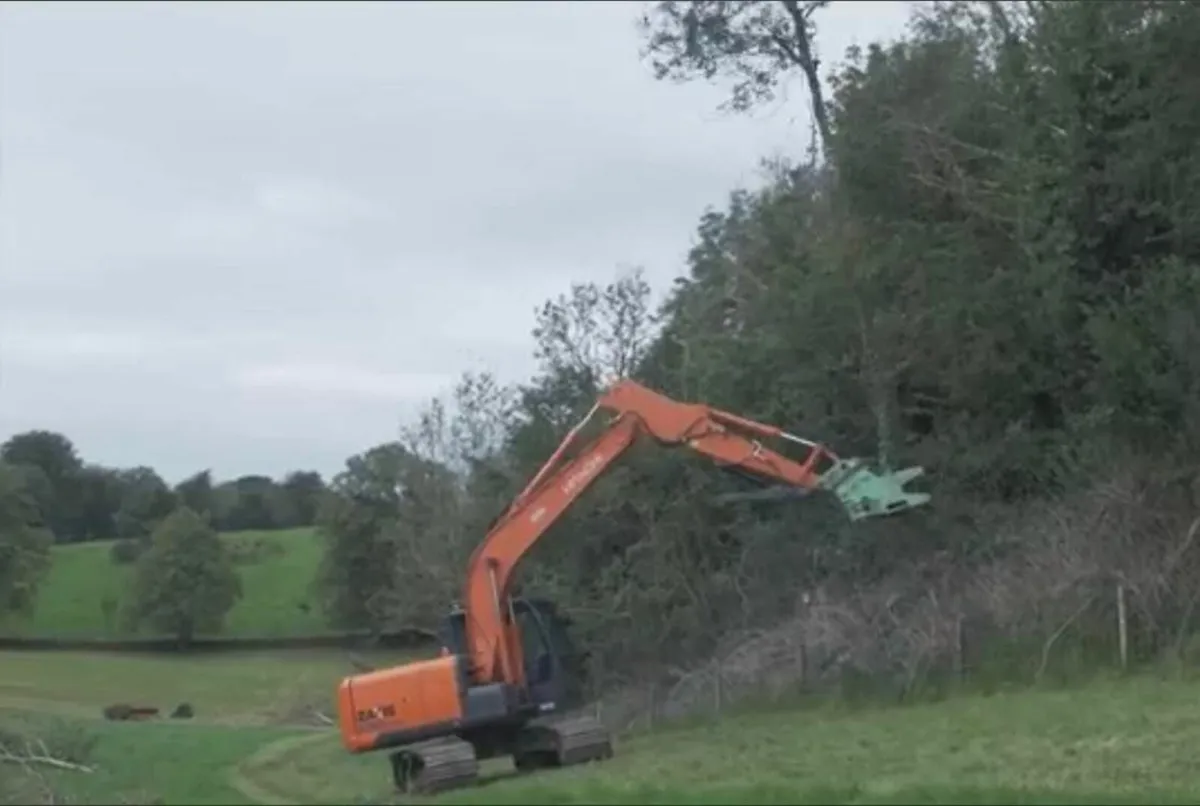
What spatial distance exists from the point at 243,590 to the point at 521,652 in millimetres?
29379

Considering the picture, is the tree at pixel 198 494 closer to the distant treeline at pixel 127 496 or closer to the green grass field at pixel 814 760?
the distant treeline at pixel 127 496

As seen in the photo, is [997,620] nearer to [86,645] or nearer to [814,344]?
[814,344]

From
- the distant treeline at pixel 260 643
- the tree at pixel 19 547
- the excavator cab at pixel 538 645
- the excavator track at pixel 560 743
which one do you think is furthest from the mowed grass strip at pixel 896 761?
the distant treeline at pixel 260 643

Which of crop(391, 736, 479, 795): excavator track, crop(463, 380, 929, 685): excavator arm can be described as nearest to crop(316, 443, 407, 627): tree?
crop(463, 380, 929, 685): excavator arm

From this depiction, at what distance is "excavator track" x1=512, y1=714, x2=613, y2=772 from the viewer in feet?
67.1

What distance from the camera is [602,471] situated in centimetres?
2189

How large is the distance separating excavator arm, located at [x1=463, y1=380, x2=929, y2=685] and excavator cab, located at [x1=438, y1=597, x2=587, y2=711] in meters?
0.16

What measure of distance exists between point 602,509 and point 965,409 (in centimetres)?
700

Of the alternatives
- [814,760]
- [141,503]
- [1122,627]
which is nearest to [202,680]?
[141,503]

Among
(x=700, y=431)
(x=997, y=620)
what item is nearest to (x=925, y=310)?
(x=997, y=620)

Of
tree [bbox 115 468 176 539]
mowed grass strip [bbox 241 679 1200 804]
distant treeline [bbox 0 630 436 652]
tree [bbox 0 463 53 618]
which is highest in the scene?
tree [bbox 115 468 176 539]

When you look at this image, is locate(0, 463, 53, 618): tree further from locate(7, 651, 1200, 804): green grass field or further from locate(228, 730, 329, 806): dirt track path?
locate(228, 730, 329, 806): dirt track path

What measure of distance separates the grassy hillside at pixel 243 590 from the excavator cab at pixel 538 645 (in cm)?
1405

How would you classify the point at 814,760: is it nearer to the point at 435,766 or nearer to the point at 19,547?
the point at 435,766
